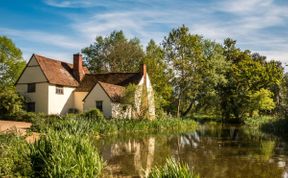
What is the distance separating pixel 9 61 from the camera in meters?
50.4

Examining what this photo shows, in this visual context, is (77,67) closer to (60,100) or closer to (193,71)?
(60,100)

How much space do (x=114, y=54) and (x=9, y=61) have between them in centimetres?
1754

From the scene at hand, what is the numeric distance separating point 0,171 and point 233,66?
151ft

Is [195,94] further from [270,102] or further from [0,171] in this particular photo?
[0,171]

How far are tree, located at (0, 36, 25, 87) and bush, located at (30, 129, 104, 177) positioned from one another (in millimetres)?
42657

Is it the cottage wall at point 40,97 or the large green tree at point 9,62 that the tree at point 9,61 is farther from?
the cottage wall at point 40,97

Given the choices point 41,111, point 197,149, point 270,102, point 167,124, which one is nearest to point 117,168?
point 197,149

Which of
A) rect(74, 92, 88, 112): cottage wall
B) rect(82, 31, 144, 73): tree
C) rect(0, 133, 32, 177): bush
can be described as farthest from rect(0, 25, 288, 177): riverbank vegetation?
rect(0, 133, 32, 177): bush

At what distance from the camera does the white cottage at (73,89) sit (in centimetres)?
3575

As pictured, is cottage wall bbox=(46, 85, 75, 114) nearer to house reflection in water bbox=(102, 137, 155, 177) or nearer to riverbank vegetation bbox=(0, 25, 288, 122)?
riverbank vegetation bbox=(0, 25, 288, 122)

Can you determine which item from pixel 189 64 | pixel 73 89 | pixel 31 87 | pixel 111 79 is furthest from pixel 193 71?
pixel 31 87

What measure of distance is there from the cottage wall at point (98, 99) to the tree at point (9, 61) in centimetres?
1845

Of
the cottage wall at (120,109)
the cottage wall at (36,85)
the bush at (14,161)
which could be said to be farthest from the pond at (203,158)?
the cottage wall at (36,85)

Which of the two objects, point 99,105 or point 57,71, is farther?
point 57,71
